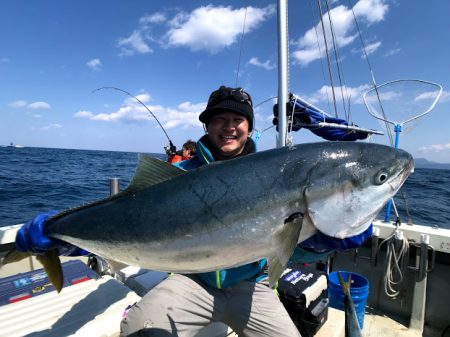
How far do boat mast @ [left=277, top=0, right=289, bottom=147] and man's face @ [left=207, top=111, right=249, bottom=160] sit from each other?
222 cm

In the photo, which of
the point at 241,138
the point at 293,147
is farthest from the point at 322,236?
the point at 241,138

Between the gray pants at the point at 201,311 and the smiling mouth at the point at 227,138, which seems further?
the smiling mouth at the point at 227,138

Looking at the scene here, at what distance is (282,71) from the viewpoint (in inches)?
218

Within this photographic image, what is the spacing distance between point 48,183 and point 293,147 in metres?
23.2

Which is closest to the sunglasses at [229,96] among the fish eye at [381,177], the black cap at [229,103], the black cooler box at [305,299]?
the black cap at [229,103]

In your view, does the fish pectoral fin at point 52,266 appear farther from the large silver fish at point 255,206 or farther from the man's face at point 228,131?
the man's face at point 228,131

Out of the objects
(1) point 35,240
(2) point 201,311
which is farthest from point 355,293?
(1) point 35,240

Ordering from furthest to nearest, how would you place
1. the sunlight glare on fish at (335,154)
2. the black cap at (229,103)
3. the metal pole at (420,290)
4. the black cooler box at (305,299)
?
the metal pole at (420,290)
the black cooler box at (305,299)
the black cap at (229,103)
the sunlight glare on fish at (335,154)

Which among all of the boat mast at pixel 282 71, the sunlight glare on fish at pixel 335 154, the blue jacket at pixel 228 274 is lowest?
the blue jacket at pixel 228 274

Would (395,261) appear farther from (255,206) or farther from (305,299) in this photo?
(255,206)

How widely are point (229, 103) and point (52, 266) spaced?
7.35ft

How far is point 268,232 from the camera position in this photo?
2.01 m

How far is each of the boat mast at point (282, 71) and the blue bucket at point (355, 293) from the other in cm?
253

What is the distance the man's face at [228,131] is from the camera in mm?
3418
